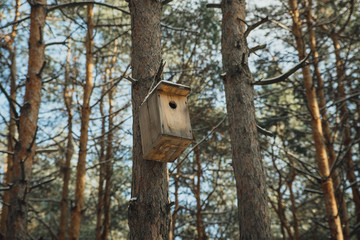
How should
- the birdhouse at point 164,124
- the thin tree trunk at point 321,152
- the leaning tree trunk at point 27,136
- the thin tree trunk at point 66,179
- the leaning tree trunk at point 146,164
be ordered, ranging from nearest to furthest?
the leaning tree trunk at point 146,164, the birdhouse at point 164,124, the leaning tree trunk at point 27,136, the thin tree trunk at point 321,152, the thin tree trunk at point 66,179

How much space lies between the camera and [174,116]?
3043mm

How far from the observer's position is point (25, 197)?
5043 mm

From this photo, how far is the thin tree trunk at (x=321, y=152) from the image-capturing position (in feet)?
20.0

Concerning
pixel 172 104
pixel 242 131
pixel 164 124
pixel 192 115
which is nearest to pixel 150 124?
pixel 164 124

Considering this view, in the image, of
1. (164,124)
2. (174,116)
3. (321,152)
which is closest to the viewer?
(164,124)

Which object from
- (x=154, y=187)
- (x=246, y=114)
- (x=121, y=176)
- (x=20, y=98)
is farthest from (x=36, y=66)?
(x=121, y=176)

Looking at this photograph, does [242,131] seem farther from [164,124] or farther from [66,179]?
[66,179]

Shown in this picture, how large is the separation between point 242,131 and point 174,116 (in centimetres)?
154

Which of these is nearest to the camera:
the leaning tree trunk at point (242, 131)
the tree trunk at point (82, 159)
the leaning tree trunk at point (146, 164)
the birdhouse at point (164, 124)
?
the leaning tree trunk at point (146, 164)

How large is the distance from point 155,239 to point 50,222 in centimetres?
1117

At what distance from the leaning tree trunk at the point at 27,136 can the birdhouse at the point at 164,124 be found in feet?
8.97

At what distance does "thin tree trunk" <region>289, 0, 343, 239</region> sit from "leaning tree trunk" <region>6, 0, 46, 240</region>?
4.45 meters

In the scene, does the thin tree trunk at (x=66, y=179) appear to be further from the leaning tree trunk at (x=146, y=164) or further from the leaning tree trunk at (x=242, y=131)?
the leaning tree trunk at (x=146, y=164)

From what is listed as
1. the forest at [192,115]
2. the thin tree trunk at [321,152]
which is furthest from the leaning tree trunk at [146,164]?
the thin tree trunk at [321,152]
